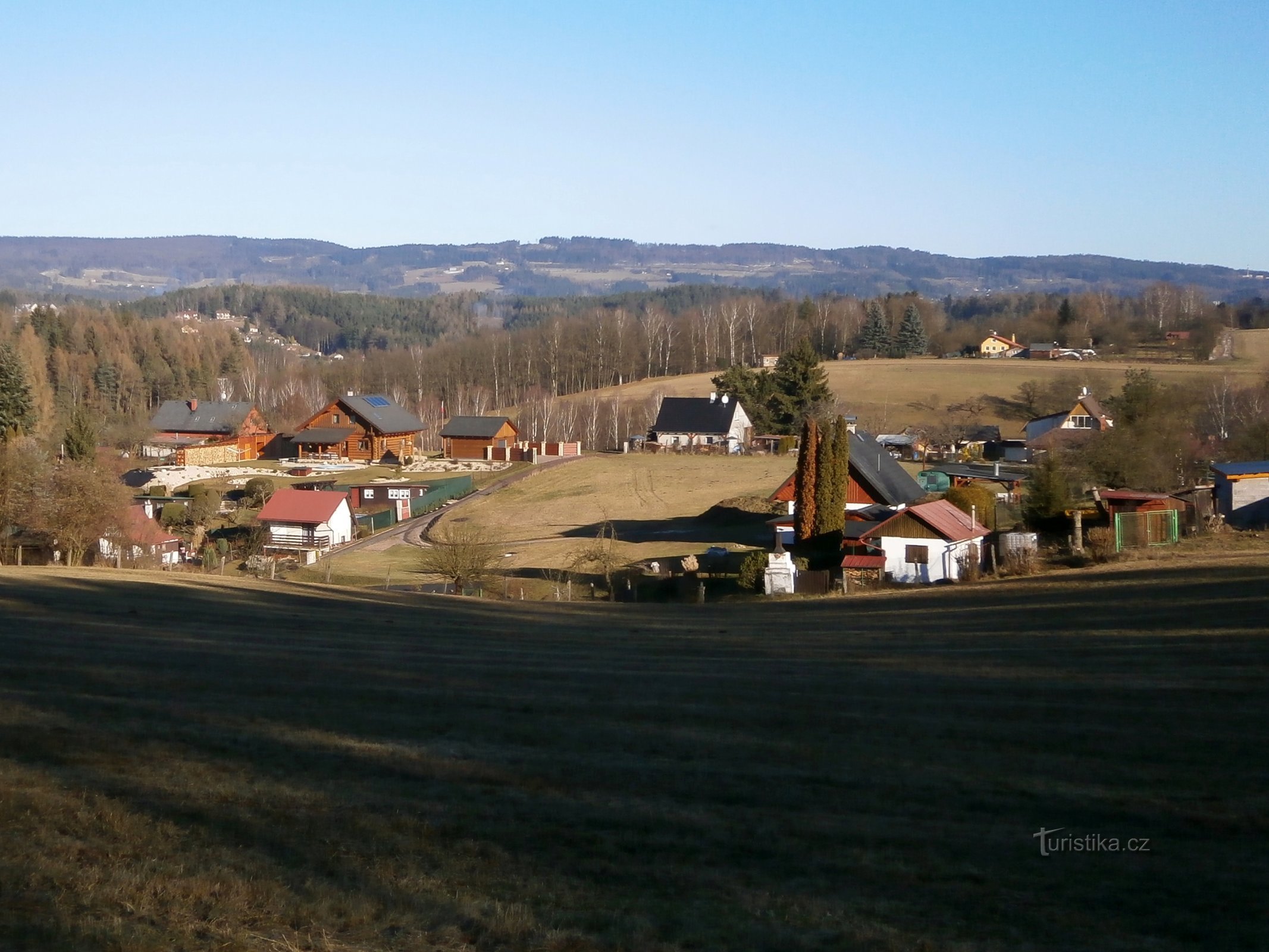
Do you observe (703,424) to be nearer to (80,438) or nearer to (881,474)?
(881,474)

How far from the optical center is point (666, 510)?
185ft

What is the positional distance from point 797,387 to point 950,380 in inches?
1075

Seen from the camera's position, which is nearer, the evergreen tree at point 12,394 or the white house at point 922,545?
the white house at point 922,545

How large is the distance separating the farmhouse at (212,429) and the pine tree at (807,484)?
215 feet

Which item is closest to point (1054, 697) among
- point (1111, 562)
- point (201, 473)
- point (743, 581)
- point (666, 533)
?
point (1111, 562)

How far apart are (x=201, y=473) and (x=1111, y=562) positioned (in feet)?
212

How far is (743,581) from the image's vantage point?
33.0 m

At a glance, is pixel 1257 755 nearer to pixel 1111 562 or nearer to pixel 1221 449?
pixel 1111 562

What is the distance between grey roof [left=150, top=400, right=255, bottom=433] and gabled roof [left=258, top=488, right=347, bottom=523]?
1990 inches

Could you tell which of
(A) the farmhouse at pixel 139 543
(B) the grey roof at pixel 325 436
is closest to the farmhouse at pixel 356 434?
(B) the grey roof at pixel 325 436

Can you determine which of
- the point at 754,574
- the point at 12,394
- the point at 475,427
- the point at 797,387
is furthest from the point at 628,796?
the point at 475,427

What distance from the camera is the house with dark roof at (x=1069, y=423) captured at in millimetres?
67812

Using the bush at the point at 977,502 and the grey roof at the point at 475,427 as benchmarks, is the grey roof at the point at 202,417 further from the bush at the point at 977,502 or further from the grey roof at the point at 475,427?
the bush at the point at 977,502

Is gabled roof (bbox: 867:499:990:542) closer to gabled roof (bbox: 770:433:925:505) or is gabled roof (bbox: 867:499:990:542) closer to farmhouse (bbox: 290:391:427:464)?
gabled roof (bbox: 770:433:925:505)
